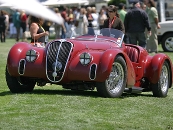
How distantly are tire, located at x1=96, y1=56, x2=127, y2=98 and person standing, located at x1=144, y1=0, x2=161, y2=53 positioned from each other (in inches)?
475

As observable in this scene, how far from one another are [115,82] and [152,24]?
1311 cm

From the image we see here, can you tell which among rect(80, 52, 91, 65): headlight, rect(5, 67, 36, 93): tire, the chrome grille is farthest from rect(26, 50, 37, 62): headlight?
the chrome grille

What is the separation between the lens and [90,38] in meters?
11.8

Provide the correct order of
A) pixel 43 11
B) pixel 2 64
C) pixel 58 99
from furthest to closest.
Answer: pixel 2 64
pixel 43 11
pixel 58 99

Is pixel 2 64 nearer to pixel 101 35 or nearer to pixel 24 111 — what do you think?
pixel 101 35

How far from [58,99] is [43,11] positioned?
325 centimetres

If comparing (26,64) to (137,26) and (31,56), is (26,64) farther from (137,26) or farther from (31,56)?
(137,26)

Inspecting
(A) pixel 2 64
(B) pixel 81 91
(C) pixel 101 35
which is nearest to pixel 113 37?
(C) pixel 101 35

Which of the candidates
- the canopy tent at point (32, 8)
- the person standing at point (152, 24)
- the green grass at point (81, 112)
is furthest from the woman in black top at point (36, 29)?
the person standing at point (152, 24)

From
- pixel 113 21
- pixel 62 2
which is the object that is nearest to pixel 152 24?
pixel 113 21

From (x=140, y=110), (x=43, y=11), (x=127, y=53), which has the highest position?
(x=43, y=11)

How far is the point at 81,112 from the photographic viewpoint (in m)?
9.23

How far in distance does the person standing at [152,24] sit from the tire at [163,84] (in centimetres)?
1073

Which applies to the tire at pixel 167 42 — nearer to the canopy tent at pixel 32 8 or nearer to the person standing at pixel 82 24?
the person standing at pixel 82 24
